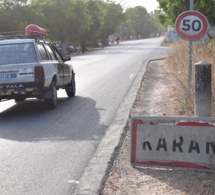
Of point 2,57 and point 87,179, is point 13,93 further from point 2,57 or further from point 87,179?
point 87,179

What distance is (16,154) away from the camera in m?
6.78

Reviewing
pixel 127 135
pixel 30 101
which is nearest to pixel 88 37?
pixel 30 101

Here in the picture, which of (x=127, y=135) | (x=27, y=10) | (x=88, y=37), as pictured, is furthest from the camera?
(x=88, y=37)

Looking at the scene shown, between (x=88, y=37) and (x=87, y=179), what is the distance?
6344 cm

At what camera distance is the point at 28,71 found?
33.5 ft

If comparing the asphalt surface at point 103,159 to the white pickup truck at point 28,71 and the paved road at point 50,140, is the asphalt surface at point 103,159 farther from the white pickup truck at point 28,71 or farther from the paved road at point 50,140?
the white pickup truck at point 28,71

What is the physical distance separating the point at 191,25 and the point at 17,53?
13.7 feet

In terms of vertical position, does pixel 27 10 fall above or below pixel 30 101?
above

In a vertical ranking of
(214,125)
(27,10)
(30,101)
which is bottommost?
(30,101)

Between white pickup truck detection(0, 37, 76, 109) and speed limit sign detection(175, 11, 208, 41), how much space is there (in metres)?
3.26

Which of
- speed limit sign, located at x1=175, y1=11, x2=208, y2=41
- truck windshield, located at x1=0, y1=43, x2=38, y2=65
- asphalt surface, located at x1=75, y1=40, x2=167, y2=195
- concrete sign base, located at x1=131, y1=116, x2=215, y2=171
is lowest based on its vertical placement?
asphalt surface, located at x1=75, y1=40, x2=167, y2=195

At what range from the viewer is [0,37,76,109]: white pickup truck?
10.2m

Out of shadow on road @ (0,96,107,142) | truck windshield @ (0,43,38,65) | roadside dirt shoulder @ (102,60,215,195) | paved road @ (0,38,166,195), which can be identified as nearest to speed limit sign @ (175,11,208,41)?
paved road @ (0,38,166,195)

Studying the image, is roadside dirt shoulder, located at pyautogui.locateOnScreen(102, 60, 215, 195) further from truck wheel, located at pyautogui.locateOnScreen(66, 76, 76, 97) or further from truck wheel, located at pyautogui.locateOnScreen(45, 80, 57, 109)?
truck wheel, located at pyautogui.locateOnScreen(66, 76, 76, 97)
